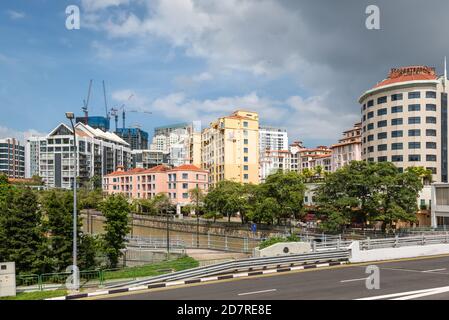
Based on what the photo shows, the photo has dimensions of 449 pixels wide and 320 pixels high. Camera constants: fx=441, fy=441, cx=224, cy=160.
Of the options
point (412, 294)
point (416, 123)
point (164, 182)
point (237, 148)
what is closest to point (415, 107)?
point (416, 123)

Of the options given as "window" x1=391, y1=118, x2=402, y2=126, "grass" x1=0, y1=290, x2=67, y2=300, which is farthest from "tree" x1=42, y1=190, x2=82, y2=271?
"window" x1=391, y1=118, x2=402, y2=126

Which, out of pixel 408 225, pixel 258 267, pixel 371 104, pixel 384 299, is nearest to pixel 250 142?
pixel 371 104

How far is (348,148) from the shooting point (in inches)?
4929

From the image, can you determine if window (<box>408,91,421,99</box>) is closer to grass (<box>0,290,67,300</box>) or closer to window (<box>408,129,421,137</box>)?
window (<box>408,129,421,137</box>)

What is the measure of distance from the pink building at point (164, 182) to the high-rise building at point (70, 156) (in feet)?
99.8

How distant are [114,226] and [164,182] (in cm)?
7225

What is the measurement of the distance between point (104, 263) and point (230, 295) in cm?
2423

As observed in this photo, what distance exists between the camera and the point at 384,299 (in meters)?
14.5

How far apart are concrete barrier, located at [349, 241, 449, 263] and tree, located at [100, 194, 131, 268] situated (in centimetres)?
2008

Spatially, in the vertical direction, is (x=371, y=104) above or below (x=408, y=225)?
above

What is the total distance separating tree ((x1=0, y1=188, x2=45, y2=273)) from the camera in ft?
104

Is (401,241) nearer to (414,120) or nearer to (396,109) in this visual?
(414,120)

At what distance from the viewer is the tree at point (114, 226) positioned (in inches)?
1446
